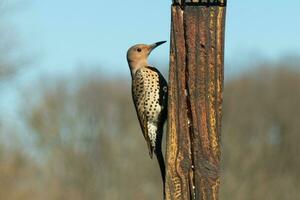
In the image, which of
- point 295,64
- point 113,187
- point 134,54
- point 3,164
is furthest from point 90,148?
point 134,54

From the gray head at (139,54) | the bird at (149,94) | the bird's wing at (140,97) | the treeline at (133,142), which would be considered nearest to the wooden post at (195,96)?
the bird at (149,94)

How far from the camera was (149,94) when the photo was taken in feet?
28.3

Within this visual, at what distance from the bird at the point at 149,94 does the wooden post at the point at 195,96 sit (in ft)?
5.10

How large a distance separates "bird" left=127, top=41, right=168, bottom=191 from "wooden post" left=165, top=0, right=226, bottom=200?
5.10 feet

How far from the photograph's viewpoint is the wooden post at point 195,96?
19.5 ft

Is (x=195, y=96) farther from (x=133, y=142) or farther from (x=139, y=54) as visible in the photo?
(x=133, y=142)

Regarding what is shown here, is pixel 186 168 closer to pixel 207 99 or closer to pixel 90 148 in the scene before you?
pixel 207 99

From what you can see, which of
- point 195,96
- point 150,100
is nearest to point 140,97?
point 150,100

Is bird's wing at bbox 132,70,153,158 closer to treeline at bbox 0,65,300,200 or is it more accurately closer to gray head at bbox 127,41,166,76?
Answer: gray head at bbox 127,41,166,76

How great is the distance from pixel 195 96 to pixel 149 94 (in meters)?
2.66

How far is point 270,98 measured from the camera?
176 feet

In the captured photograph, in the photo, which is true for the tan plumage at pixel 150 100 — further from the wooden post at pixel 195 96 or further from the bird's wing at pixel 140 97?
the wooden post at pixel 195 96

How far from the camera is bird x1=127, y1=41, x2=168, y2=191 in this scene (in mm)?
8156

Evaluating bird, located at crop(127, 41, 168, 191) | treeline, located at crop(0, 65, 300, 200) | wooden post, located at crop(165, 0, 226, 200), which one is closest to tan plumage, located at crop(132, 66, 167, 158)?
bird, located at crop(127, 41, 168, 191)
